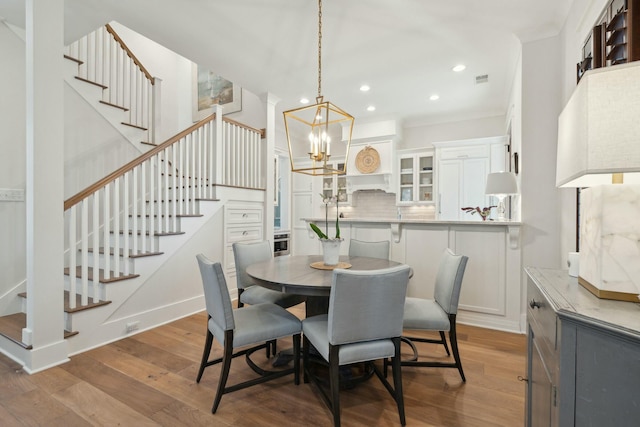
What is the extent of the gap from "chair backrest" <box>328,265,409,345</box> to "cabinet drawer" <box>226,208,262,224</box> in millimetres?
2758

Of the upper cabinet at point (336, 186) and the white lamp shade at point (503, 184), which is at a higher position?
the upper cabinet at point (336, 186)

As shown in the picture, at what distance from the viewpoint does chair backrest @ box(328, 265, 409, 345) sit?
1542mm

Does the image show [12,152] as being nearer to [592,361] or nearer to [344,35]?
[344,35]

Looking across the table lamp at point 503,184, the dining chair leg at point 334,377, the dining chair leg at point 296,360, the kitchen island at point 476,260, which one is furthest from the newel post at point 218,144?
the table lamp at point 503,184

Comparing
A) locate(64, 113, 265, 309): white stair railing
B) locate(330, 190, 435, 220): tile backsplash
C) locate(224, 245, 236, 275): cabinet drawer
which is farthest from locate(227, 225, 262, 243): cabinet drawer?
locate(330, 190, 435, 220): tile backsplash

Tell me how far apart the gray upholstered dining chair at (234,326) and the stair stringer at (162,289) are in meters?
1.24

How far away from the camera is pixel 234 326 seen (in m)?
1.83

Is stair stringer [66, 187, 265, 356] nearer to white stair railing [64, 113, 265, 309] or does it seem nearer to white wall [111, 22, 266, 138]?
white stair railing [64, 113, 265, 309]

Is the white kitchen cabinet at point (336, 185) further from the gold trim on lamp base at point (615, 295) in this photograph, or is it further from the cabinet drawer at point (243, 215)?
the gold trim on lamp base at point (615, 295)

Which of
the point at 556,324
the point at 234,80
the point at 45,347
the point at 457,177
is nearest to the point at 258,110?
the point at 234,80

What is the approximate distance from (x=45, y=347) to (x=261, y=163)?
308 centimetres

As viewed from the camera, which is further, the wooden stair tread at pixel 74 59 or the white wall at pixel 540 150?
the wooden stair tread at pixel 74 59

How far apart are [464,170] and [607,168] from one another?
15.3 feet

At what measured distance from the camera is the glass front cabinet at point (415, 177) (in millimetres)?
5512
